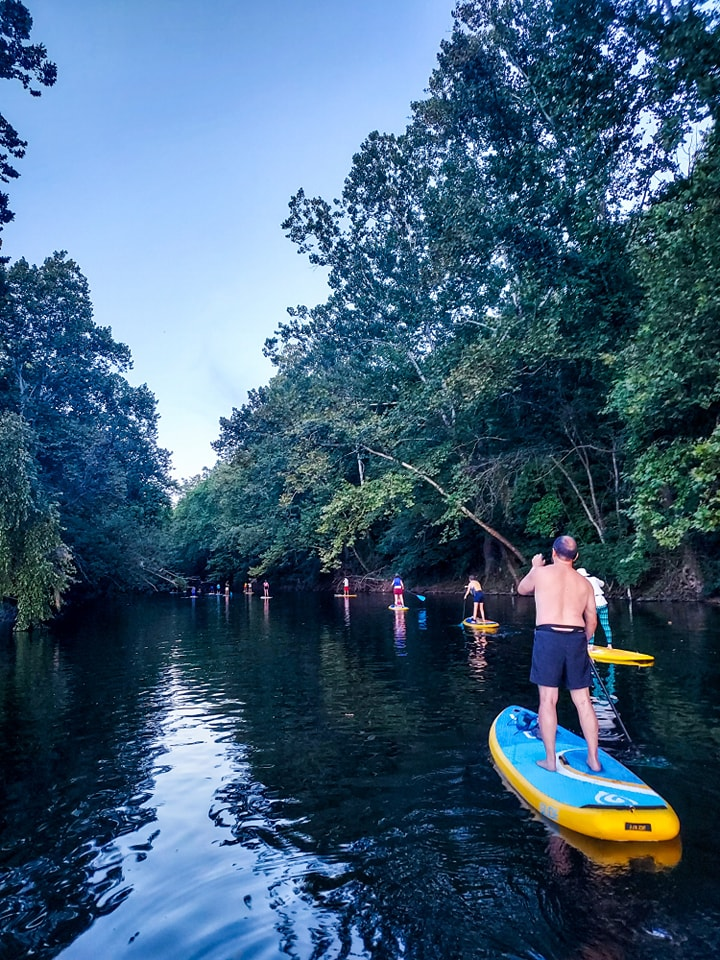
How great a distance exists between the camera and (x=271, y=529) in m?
47.9

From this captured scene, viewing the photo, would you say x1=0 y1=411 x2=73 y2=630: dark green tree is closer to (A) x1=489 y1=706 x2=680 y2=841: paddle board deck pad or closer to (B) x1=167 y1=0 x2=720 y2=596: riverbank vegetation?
(B) x1=167 y1=0 x2=720 y2=596: riverbank vegetation

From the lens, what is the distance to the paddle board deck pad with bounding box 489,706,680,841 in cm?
503

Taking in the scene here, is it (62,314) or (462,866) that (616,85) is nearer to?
(462,866)

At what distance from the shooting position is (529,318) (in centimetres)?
2533

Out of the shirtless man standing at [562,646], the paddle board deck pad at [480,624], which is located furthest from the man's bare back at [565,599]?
the paddle board deck pad at [480,624]

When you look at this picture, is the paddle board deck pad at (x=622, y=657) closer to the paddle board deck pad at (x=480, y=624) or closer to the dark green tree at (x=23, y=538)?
the paddle board deck pad at (x=480, y=624)

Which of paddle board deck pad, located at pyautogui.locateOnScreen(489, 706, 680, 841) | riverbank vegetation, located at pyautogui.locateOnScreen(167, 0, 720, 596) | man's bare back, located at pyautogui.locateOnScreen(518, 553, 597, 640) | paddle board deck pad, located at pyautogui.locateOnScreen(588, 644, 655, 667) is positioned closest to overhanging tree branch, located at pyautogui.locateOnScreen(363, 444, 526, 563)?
riverbank vegetation, located at pyautogui.locateOnScreen(167, 0, 720, 596)

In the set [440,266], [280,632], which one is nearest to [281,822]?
[280,632]

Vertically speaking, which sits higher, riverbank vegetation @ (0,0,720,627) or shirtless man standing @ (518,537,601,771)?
riverbank vegetation @ (0,0,720,627)

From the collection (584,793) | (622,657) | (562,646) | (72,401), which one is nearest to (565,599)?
(562,646)

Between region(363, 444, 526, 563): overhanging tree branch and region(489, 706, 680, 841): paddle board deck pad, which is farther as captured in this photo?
region(363, 444, 526, 563): overhanging tree branch

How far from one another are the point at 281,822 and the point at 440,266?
2828 cm

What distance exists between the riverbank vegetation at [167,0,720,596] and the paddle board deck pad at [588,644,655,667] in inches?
146

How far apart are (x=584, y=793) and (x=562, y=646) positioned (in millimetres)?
1174
